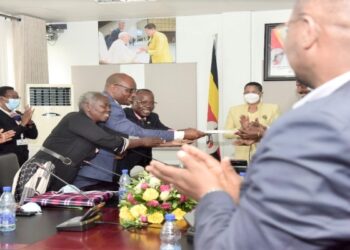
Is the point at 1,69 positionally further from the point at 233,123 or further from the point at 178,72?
the point at 233,123

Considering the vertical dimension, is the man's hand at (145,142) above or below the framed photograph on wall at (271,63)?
below

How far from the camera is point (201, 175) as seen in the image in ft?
2.57

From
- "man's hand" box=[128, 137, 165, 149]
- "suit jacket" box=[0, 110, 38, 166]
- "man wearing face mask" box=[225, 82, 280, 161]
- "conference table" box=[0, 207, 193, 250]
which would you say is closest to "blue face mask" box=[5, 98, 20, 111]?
"suit jacket" box=[0, 110, 38, 166]

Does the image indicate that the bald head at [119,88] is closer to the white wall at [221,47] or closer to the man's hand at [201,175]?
the white wall at [221,47]

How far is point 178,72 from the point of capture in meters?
6.12

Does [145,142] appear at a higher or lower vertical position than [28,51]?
lower

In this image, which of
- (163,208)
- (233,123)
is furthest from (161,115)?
(163,208)

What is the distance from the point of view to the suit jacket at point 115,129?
10.4 ft

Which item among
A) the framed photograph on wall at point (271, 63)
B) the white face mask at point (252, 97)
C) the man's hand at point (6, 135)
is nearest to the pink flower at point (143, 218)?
the man's hand at point (6, 135)

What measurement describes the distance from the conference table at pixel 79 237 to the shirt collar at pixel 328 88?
125 cm

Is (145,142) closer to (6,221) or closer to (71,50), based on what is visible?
(6,221)

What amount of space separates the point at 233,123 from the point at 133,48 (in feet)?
7.45

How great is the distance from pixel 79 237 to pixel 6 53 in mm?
4722

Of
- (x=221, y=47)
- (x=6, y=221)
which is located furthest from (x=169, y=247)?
(x=221, y=47)
